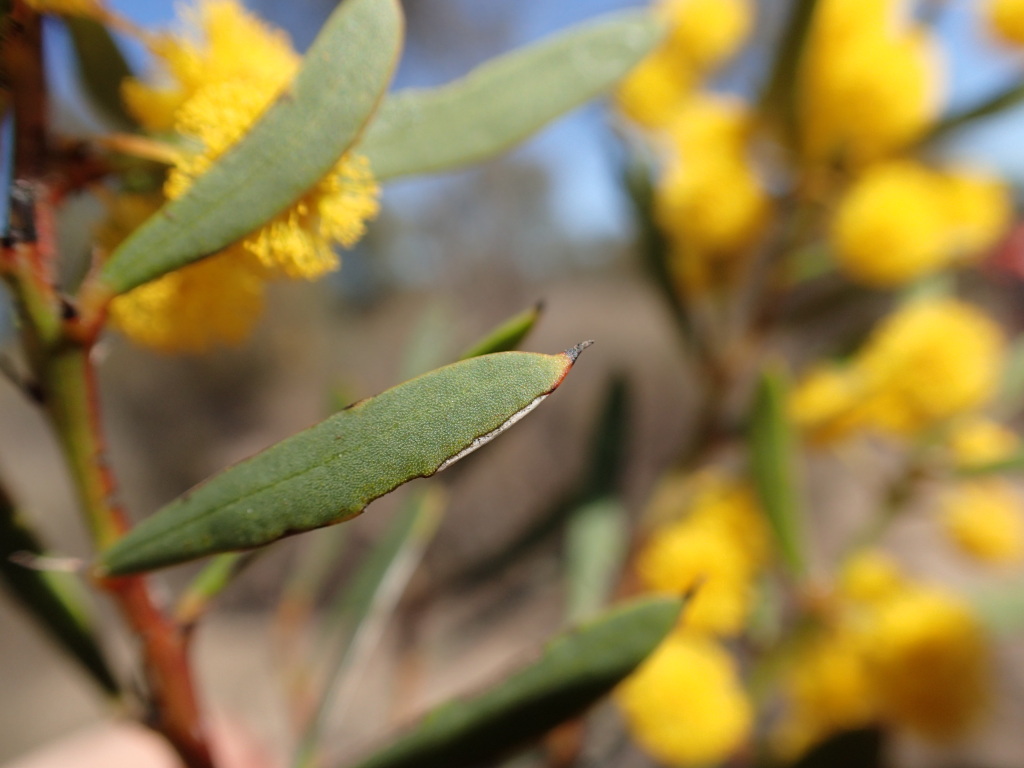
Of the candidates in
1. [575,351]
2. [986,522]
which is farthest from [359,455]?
[986,522]

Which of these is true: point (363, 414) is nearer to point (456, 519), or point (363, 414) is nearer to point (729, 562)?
point (729, 562)

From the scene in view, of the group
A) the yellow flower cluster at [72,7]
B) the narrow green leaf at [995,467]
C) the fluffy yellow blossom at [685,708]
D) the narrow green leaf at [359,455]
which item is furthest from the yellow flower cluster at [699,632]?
the yellow flower cluster at [72,7]

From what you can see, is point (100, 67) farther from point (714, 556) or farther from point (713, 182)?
point (714, 556)

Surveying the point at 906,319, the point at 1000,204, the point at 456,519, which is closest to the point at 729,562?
the point at 906,319

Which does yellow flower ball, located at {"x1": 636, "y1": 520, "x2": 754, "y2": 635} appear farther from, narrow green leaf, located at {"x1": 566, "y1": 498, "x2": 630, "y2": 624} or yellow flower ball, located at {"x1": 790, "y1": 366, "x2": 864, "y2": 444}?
yellow flower ball, located at {"x1": 790, "y1": 366, "x2": 864, "y2": 444}

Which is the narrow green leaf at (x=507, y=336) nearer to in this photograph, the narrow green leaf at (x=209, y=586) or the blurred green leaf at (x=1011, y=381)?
the narrow green leaf at (x=209, y=586)

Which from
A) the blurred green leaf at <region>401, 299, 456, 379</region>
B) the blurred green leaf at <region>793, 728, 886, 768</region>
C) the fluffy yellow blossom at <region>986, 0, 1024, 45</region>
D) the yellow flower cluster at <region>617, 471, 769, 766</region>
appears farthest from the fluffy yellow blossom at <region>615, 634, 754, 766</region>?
the fluffy yellow blossom at <region>986, 0, 1024, 45</region>

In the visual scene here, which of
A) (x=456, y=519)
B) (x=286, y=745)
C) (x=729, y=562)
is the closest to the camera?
(x=729, y=562)

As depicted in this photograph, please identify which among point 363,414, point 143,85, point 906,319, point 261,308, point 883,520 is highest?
point 143,85
